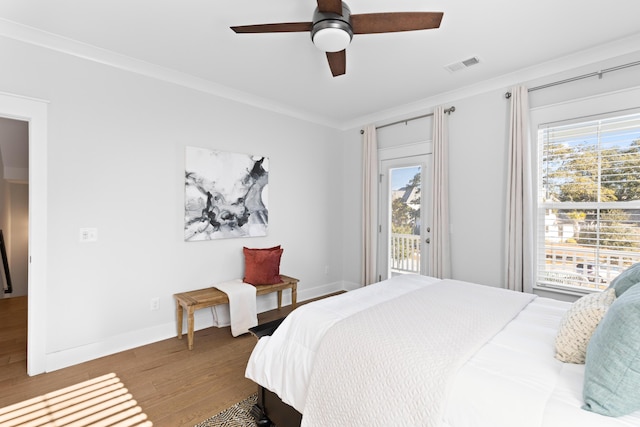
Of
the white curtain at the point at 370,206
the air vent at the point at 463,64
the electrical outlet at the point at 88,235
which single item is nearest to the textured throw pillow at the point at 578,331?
the air vent at the point at 463,64

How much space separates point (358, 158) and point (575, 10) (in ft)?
9.25

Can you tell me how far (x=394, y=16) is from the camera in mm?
1794

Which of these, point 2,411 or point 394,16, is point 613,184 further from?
point 2,411

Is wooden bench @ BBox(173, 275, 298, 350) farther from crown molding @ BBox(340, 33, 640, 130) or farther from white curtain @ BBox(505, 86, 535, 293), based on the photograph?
crown molding @ BBox(340, 33, 640, 130)

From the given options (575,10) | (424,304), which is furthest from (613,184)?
(424,304)

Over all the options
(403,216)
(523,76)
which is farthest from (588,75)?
(403,216)

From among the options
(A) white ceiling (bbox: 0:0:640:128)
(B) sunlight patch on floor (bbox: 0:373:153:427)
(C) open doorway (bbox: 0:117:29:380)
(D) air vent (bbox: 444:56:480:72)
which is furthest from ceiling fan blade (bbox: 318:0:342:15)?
(C) open doorway (bbox: 0:117:29:380)

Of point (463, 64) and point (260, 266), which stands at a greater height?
point (463, 64)

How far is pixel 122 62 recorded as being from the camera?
9.06ft

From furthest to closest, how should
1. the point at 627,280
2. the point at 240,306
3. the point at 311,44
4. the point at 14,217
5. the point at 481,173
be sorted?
the point at 14,217 < the point at 481,173 < the point at 240,306 < the point at 311,44 < the point at 627,280

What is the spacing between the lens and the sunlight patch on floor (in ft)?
6.14

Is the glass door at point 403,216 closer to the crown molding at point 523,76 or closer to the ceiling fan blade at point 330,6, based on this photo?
the crown molding at point 523,76

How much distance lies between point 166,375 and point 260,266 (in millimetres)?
1360

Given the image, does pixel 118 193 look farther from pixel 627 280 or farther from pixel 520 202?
pixel 520 202
